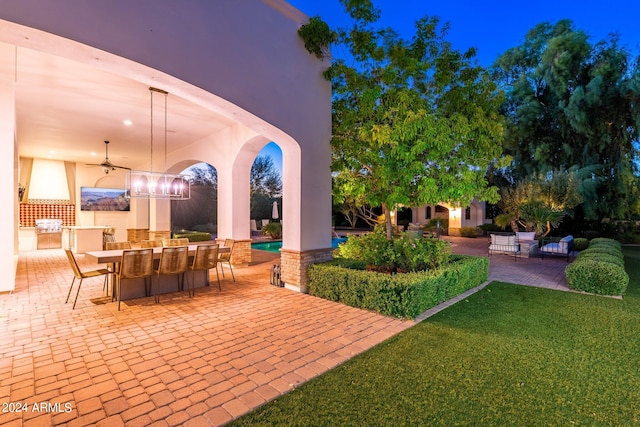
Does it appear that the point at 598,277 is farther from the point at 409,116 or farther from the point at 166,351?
the point at 166,351

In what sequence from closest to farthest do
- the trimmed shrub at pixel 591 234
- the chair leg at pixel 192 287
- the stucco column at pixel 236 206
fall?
the chair leg at pixel 192 287, the stucco column at pixel 236 206, the trimmed shrub at pixel 591 234

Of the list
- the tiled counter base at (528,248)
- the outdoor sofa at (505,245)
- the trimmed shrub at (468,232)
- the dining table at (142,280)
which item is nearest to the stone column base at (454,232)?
the trimmed shrub at (468,232)

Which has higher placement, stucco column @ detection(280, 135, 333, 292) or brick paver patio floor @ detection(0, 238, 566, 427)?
stucco column @ detection(280, 135, 333, 292)

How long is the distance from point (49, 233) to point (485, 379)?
1628 cm

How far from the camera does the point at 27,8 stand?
3.04 meters

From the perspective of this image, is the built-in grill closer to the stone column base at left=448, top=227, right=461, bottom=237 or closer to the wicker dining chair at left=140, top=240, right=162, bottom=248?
the wicker dining chair at left=140, top=240, right=162, bottom=248

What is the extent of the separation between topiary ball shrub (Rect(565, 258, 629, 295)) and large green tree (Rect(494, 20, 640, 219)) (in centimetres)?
1064

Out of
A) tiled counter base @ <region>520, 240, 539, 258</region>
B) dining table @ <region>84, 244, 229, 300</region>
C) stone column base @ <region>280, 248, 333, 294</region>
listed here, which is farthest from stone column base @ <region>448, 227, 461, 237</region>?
dining table @ <region>84, 244, 229, 300</region>

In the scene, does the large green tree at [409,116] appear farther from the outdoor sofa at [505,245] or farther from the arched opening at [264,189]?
the arched opening at [264,189]

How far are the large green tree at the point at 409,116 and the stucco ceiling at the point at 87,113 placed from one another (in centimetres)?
372

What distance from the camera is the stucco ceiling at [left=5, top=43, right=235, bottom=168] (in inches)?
212

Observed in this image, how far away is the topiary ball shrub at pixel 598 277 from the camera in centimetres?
588

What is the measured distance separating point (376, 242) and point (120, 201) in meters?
13.5

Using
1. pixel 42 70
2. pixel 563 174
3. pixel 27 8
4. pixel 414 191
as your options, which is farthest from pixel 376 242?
pixel 563 174
